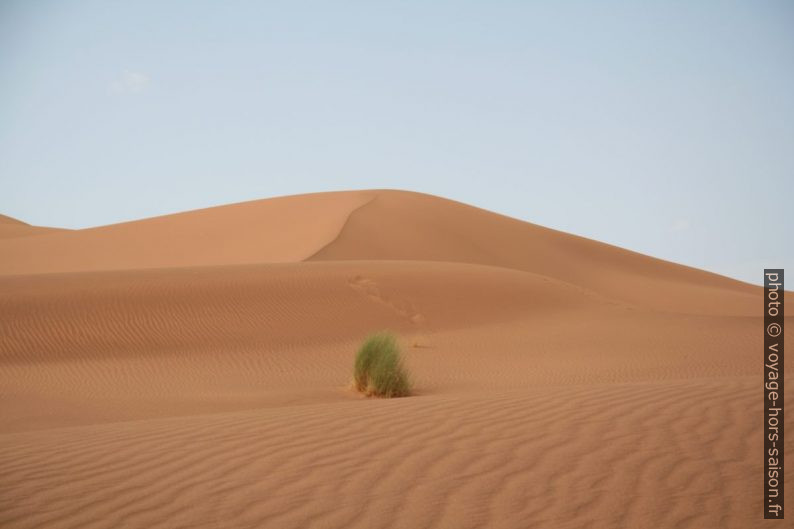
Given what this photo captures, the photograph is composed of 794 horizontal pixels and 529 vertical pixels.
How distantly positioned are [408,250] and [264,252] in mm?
8734

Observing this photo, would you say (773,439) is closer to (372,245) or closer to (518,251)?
(372,245)

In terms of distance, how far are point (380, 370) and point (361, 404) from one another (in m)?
3.74

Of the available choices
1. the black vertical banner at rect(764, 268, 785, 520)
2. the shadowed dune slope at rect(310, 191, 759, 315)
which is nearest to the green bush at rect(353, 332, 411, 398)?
the black vertical banner at rect(764, 268, 785, 520)

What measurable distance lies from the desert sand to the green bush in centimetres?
41

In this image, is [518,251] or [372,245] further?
[518,251]

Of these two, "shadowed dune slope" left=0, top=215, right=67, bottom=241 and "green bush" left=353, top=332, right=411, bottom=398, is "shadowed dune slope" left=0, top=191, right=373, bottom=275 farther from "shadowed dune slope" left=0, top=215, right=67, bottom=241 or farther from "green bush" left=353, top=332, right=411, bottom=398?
"green bush" left=353, top=332, right=411, bottom=398

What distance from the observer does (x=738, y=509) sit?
4.60 meters

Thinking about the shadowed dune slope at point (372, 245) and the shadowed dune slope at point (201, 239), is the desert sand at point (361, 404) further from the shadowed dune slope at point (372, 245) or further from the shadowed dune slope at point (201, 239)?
the shadowed dune slope at point (201, 239)

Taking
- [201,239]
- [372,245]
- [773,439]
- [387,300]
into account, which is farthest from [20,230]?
[773,439]

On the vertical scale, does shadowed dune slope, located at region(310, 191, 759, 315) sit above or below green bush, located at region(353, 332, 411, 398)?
above

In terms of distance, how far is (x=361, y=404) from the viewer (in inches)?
336

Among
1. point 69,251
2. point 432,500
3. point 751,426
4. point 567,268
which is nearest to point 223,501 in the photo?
point 432,500

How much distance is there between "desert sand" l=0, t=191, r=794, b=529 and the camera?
15.5 feet

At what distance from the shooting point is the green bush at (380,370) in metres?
12.3
